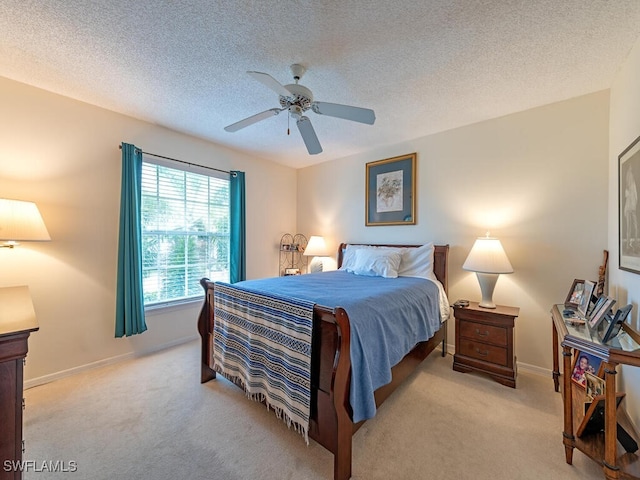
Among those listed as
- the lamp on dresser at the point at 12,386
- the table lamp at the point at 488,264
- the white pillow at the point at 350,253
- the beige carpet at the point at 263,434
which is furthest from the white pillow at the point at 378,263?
the lamp on dresser at the point at 12,386

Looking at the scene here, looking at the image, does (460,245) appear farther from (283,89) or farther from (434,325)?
(283,89)

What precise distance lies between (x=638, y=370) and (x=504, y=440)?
36.4 inches

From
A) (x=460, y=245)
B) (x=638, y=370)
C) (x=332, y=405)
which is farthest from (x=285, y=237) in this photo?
(x=638, y=370)

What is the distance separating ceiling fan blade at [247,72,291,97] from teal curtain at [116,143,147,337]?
6.53 ft

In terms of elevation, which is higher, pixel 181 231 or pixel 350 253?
pixel 181 231

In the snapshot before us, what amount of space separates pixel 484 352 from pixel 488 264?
2.72 feet

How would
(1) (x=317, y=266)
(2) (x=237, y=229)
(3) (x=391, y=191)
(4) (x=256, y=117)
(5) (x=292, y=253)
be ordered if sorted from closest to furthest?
(4) (x=256, y=117) < (3) (x=391, y=191) < (2) (x=237, y=229) < (1) (x=317, y=266) < (5) (x=292, y=253)

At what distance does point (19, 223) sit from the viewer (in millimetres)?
1887

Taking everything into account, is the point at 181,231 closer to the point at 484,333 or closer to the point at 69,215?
the point at 69,215

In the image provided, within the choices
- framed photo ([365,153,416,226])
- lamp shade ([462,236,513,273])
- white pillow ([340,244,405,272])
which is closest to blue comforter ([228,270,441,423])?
lamp shade ([462,236,513,273])

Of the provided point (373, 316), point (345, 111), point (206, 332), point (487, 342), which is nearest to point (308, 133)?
point (345, 111)

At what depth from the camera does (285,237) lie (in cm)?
459

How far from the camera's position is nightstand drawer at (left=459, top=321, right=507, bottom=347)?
7.66 feet

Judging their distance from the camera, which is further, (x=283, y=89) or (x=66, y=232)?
(x=66, y=232)
